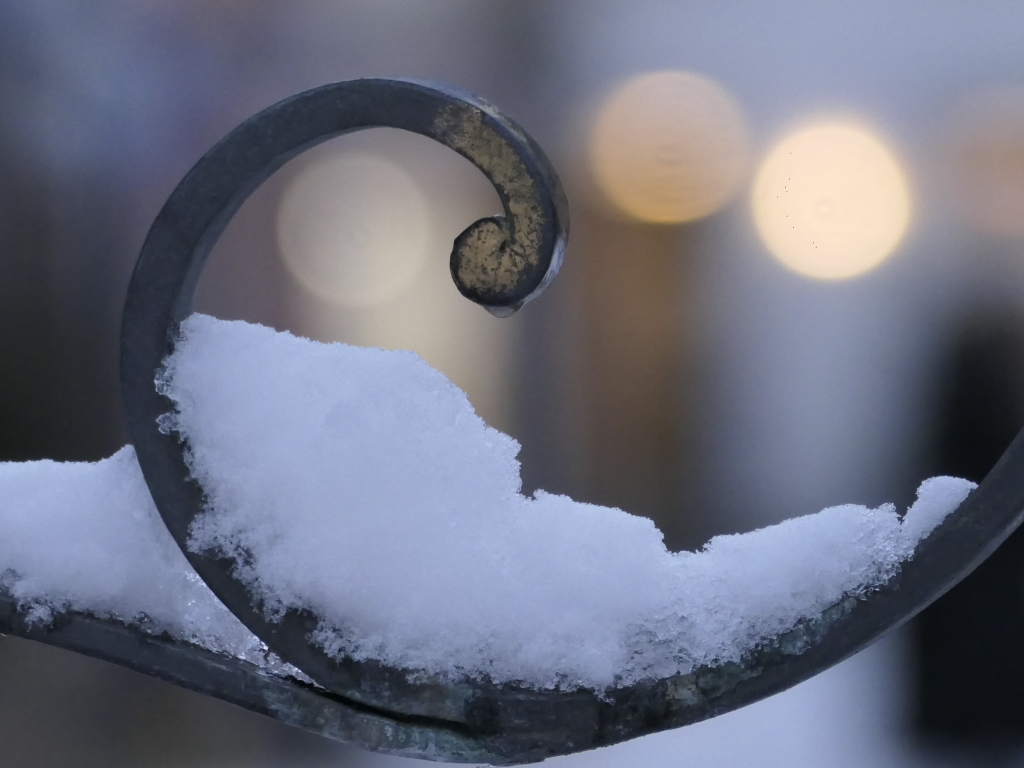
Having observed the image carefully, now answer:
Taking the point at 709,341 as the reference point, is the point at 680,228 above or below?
above

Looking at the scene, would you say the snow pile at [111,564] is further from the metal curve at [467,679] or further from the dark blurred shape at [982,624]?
the dark blurred shape at [982,624]

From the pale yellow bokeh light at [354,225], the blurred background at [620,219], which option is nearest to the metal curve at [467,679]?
the blurred background at [620,219]

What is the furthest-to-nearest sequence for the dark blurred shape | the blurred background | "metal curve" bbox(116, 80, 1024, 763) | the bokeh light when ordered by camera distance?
the bokeh light → the blurred background → the dark blurred shape → "metal curve" bbox(116, 80, 1024, 763)

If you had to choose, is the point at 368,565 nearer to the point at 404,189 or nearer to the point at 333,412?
the point at 333,412

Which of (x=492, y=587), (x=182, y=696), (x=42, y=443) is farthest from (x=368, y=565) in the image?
(x=42, y=443)

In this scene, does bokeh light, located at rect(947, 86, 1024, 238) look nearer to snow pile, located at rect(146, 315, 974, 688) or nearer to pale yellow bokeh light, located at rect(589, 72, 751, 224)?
pale yellow bokeh light, located at rect(589, 72, 751, 224)

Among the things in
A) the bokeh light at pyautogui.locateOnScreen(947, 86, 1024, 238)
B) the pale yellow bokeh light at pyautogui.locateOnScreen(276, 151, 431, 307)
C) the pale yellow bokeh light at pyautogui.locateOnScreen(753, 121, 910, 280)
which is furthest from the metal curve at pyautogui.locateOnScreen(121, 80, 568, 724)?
the bokeh light at pyautogui.locateOnScreen(947, 86, 1024, 238)
